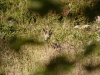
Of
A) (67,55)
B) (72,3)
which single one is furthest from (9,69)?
(72,3)

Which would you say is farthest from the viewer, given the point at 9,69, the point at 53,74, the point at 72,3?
the point at 72,3

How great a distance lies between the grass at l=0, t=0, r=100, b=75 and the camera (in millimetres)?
4105

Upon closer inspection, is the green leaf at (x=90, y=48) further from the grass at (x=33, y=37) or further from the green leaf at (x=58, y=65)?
the green leaf at (x=58, y=65)

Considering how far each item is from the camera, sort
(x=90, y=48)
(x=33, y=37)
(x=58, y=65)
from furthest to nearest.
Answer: (x=33, y=37) → (x=90, y=48) → (x=58, y=65)

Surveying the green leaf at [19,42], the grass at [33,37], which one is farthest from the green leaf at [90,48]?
the green leaf at [19,42]

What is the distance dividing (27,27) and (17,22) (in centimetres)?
46

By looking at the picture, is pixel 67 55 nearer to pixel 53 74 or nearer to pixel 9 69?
pixel 53 74

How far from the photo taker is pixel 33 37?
15.7 ft

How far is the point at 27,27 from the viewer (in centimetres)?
542

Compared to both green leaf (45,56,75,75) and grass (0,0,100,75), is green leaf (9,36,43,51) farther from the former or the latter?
green leaf (45,56,75,75)

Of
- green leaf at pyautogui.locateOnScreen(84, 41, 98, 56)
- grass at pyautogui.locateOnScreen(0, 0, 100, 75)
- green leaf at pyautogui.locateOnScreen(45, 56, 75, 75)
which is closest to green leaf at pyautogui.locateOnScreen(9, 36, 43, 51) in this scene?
grass at pyautogui.locateOnScreen(0, 0, 100, 75)

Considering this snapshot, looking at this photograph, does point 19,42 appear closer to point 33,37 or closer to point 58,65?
point 33,37

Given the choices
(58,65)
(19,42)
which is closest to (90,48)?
(58,65)

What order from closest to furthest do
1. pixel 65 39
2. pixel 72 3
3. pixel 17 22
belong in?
pixel 65 39, pixel 17 22, pixel 72 3
